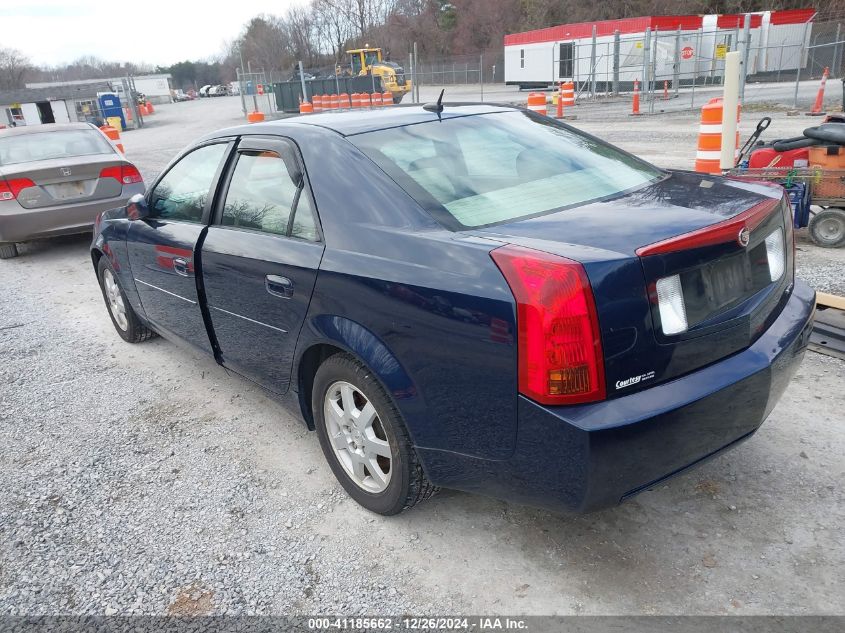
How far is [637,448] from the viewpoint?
2.08 meters

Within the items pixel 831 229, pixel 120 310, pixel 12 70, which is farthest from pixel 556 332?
pixel 12 70

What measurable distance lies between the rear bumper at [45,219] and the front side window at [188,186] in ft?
14.2

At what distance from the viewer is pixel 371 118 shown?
325cm

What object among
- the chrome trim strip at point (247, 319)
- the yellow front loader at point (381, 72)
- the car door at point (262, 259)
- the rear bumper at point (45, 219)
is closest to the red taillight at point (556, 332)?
the car door at point (262, 259)

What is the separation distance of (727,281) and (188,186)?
305 centimetres

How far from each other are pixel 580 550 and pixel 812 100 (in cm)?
2301

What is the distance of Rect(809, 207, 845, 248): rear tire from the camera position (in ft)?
19.6

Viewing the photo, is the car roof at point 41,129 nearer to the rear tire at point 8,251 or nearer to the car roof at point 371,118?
the rear tire at point 8,251

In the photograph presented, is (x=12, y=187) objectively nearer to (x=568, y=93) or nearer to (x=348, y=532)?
(x=348, y=532)

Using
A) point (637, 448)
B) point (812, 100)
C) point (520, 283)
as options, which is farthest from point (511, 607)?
point (812, 100)

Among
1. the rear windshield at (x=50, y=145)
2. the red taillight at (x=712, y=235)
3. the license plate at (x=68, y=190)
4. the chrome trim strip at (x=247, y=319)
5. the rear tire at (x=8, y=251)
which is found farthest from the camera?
the rear tire at (x=8, y=251)

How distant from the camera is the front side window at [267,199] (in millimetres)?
2951

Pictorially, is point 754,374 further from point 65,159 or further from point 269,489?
point 65,159

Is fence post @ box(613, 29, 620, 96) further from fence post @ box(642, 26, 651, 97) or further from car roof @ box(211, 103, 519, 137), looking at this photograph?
car roof @ box(211, 103, 519, 137)
